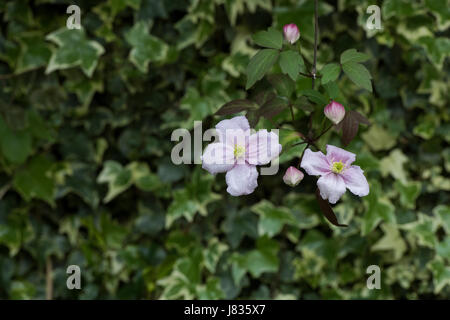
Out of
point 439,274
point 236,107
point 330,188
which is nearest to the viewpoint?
point 330,188

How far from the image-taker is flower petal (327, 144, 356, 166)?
24.9 inches

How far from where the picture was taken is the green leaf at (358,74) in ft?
2.22

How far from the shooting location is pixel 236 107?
72cm

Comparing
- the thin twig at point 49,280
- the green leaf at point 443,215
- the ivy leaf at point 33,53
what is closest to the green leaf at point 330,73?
the green leaf at point 443,215

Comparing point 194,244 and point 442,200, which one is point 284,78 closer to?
point 194,244

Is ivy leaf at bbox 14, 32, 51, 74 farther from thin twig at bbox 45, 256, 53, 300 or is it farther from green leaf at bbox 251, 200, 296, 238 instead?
green leaf at bbox 251, 200, 296, 238

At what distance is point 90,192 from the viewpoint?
139 cm

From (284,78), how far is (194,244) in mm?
723

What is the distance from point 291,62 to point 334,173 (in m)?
0.18

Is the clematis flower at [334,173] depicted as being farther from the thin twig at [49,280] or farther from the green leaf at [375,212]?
the thin twig at [49,280]

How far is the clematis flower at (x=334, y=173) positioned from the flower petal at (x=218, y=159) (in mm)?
96

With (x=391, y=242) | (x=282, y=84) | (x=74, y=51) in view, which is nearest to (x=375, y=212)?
(x=391, y=242)

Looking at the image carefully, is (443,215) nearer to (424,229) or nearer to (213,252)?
(424,229)

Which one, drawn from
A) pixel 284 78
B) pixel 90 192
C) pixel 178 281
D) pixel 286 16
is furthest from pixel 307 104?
pixel 90 192
